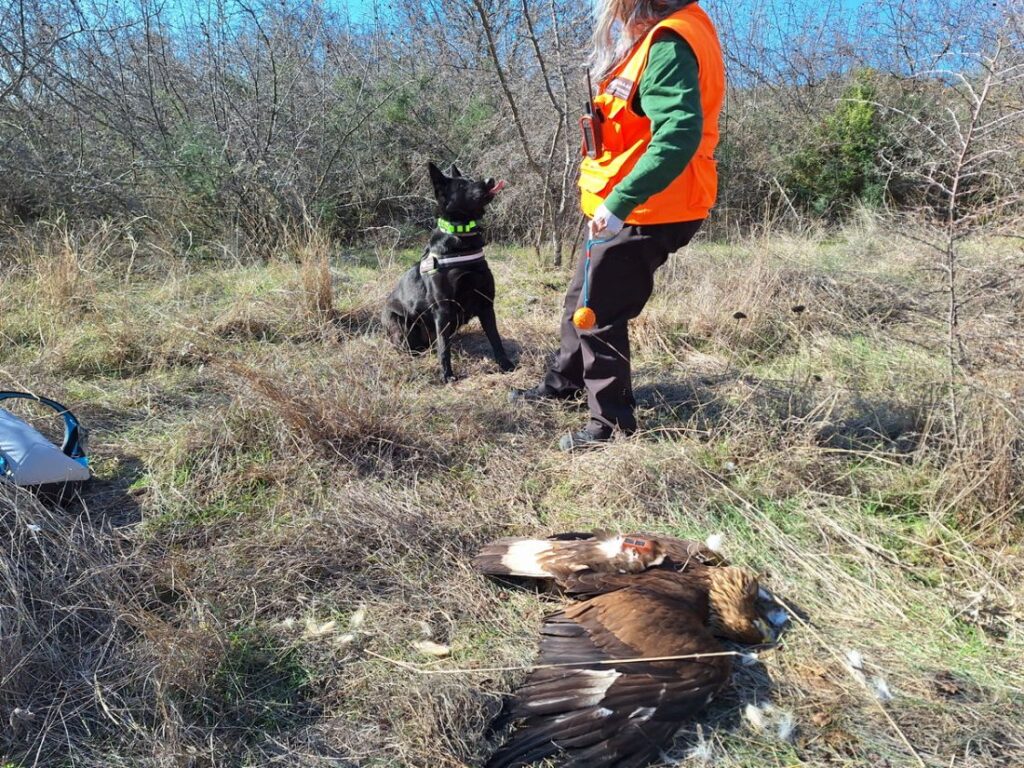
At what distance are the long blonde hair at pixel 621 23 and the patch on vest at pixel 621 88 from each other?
0.39ft

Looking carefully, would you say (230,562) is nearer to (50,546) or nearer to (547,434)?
(50,546)

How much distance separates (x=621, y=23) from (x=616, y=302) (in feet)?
3.58

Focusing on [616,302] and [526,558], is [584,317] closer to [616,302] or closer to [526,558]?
[616,302]

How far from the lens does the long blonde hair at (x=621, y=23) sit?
2469mm

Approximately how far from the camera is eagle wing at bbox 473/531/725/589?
7.06 ft

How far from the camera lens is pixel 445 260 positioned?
13.2 ft

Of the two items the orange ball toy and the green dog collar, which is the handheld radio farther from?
the green dog collar

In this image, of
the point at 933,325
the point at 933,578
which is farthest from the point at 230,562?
the point at 933,325

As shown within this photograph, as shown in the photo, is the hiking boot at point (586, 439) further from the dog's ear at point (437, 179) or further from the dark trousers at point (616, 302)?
the dog's ear at point (437, 179)

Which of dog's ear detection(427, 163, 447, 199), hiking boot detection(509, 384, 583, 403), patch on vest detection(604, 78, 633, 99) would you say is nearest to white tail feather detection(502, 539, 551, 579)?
hiking boot detection(509, 384, 583, 403)

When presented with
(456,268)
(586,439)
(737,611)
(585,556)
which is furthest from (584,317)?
(456,268)

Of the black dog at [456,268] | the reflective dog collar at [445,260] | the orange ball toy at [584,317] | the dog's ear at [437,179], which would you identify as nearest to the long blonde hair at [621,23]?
the orange ball toy at [584,317]

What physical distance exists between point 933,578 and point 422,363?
2.97 meters

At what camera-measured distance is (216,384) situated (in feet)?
12.3
